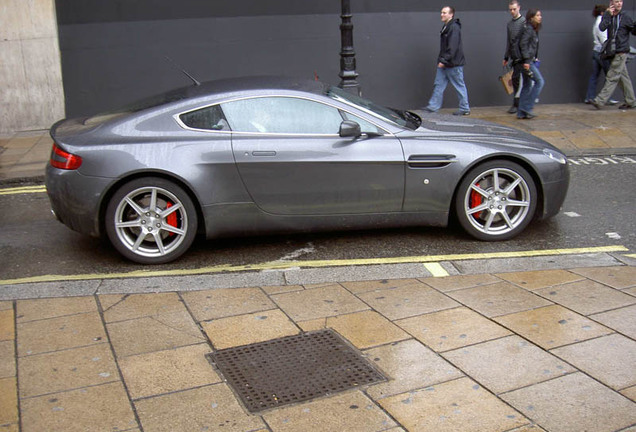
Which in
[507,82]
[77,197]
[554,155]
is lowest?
[77,197]

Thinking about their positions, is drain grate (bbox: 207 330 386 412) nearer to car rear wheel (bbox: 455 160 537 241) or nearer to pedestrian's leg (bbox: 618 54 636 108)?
car rear wheel (bbox: 455 160 537 241)

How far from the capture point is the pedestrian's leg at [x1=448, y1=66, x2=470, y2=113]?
13.1 metres

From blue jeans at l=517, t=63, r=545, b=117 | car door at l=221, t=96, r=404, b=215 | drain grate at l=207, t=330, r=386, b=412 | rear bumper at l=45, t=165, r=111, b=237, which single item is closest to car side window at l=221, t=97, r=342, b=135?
car door at l=221, t=96, r=404, b=215

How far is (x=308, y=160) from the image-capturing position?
247 inches

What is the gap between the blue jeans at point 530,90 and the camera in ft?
41.9

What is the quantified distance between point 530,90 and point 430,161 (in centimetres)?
714

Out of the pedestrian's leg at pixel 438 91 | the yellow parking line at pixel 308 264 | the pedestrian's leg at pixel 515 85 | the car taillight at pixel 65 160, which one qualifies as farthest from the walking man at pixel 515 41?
the car taillight at pixel 65 160

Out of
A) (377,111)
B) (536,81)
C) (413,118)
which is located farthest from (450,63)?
(377,111)

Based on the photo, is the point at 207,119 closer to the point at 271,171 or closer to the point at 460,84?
the point at 271,171

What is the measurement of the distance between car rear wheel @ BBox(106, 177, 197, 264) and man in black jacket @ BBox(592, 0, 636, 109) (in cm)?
986

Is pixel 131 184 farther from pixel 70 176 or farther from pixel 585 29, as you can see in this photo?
pixel 585 29

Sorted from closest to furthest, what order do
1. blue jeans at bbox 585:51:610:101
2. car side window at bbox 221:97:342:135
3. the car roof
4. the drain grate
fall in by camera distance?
the drain grate → car side window at bbox 221:97:342:135 → the car roof → blue jeans at bbox 585:51:610:101

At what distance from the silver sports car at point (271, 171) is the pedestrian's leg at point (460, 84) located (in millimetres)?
6524

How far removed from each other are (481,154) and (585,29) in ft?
30.5
